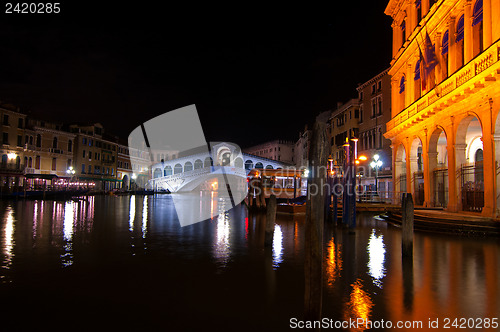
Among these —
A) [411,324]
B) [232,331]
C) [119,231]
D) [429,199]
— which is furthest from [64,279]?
[429,199]

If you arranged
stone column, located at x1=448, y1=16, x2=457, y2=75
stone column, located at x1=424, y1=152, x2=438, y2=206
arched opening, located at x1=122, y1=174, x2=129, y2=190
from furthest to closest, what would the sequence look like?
arched opening, located at x1=122, y1=174, x2=129, y2=190 → stone column, located at x1=424, y1=152, x2=438, y2=206 → stone column, located at x1=448, y1=16, x2=457, y2=75

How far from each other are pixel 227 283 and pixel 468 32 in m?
13.0

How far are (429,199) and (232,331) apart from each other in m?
15.7

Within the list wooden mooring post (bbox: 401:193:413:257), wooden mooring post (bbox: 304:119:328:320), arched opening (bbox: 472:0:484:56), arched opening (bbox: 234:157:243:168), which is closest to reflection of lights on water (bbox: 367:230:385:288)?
wooden mooring post (bbox: 401:193:413:257)

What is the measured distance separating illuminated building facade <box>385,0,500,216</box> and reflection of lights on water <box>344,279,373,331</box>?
8.52 meters

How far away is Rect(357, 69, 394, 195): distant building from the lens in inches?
1318

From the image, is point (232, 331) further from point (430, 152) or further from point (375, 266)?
point (430, 152)

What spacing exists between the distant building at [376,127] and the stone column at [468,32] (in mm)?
18598

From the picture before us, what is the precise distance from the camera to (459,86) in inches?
524

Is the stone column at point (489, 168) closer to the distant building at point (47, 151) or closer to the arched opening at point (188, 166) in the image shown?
the distant building at point (47, 151)

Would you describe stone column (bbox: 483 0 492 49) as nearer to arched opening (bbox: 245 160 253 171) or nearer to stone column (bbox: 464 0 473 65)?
stone column (bbox: 464 0 473 65)

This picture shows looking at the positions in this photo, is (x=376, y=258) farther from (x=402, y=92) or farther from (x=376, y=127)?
(x=376, y=127)

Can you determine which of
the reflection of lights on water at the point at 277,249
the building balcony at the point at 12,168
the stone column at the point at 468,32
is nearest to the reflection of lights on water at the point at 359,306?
the reflection of lights on water at the point at 277,249

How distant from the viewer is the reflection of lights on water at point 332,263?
7.16 metres
